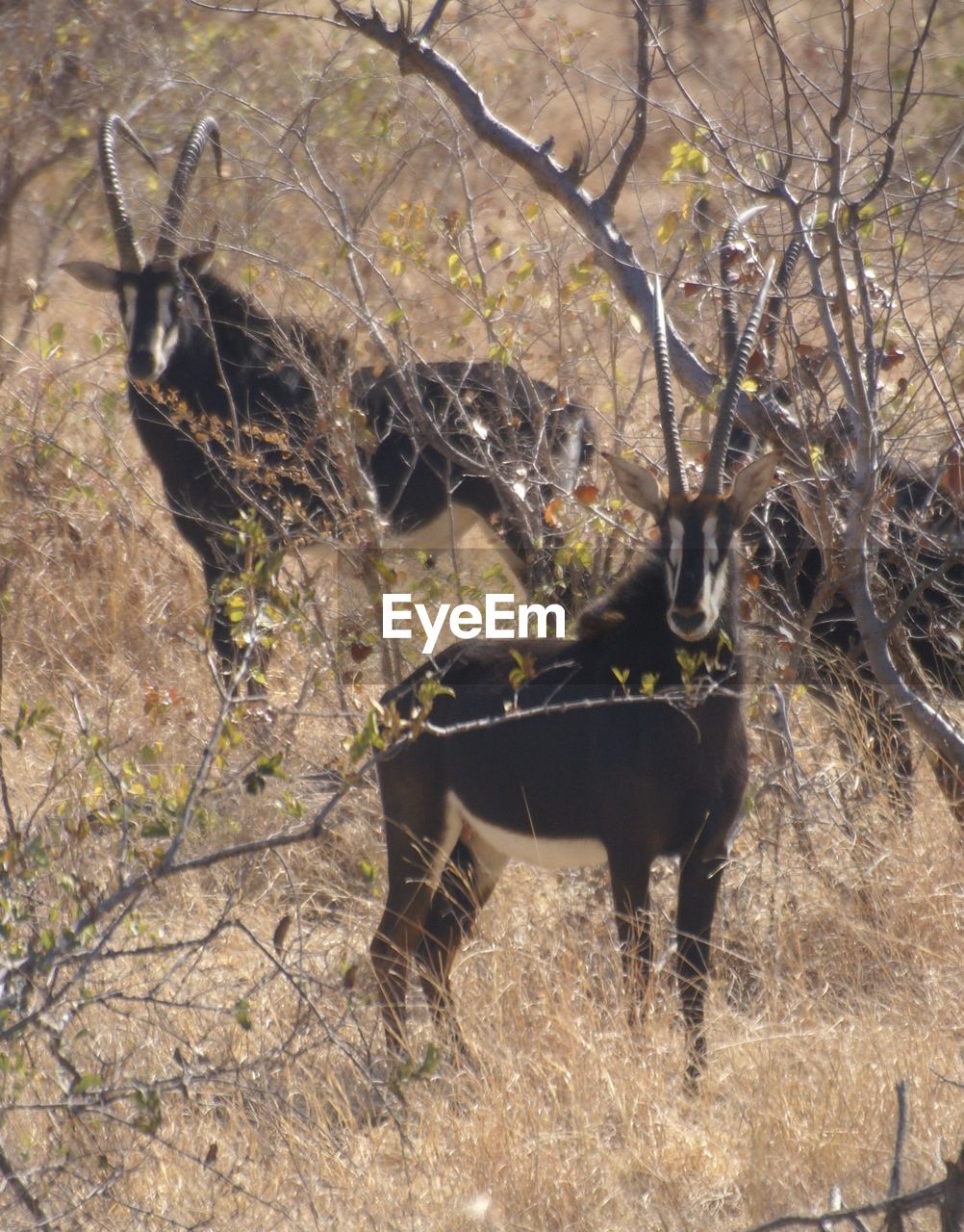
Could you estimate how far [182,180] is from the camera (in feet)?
24.4

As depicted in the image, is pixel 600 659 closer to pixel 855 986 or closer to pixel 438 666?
pixel 438 666

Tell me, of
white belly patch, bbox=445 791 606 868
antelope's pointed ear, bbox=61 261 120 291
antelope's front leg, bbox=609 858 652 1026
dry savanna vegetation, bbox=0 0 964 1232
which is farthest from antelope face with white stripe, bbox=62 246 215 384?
antelope's front leg, bbox=609 858 652 1026

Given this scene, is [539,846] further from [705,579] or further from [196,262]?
[196,262]

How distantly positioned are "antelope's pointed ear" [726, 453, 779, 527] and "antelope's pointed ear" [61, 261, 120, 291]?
153 inches

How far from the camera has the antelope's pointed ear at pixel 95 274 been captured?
7.24 m

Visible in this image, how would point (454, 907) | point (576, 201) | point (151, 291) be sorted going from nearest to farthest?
point (454, 907)
point (576, 201)
point (151, 291)

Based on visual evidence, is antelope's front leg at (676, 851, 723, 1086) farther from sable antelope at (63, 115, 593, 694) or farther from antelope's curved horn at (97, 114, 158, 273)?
antelope's curved horn at (97, 114, 158, 273)

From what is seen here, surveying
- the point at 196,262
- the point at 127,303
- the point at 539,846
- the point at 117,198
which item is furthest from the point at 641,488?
the point at 117,198

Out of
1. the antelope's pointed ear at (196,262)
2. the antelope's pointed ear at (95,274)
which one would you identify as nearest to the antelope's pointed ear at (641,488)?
the antelope's pointed ear at (196,262)

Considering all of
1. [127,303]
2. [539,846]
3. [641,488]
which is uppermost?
[127,303]

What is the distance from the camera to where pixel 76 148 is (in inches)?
382

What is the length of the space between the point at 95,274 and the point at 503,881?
146 inches

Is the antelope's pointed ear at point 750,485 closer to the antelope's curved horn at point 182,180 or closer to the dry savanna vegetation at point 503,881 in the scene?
the dry savanna vegetation at point 503,881

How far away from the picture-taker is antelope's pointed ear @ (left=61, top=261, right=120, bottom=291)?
23.7 feet
